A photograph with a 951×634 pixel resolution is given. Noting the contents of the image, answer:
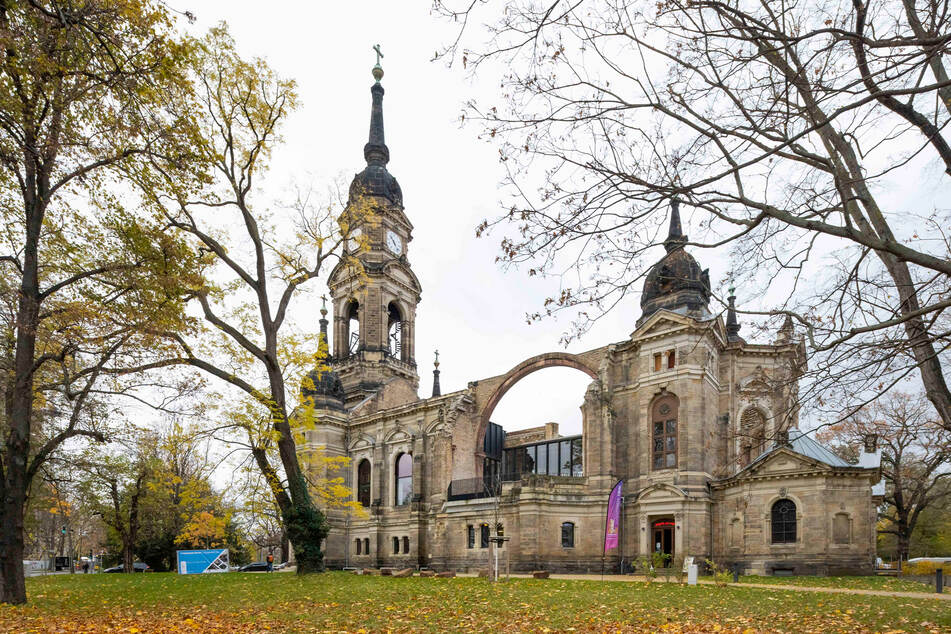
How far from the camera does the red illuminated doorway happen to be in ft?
102

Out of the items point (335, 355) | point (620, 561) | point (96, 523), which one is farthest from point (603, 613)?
point (96, 523)

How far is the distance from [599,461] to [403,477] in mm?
15739

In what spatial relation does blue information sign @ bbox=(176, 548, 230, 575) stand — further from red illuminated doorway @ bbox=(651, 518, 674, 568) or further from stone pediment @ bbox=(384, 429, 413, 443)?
red illuminated doorway @ bbox=(651, 518, 674, 568)

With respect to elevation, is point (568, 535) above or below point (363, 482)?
below

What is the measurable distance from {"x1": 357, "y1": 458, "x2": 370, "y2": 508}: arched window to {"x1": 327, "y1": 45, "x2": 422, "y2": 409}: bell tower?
4810 mm

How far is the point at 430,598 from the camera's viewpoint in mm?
13906

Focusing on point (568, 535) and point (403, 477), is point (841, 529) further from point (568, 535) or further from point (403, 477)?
point (403, 477)

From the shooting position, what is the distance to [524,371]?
132 ft

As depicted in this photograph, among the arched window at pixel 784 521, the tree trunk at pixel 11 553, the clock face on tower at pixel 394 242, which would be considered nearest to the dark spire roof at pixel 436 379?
the clock face on tower at pixel 394 242

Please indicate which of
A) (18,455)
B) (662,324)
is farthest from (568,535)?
(18,455)

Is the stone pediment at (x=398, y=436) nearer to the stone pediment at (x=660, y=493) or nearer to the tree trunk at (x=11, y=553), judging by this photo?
the stone pediment at (x=660, y=493)

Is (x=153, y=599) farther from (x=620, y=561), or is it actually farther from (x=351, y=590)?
(x=620, y=561)

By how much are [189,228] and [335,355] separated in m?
32.4

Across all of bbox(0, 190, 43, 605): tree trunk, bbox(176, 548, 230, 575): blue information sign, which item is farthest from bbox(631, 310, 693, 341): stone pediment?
bbox(176, 548, 230, 575): blue information sign
